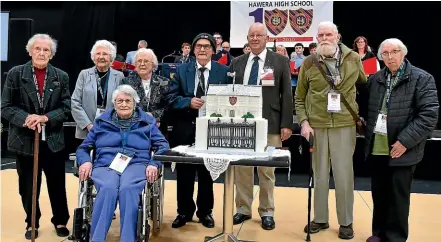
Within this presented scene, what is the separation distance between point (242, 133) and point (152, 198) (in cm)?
89

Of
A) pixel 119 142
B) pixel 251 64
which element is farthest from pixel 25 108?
pixel 251 64

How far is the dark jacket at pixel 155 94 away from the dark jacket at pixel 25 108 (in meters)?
0.54

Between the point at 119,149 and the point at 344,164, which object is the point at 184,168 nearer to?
the point at 119,149

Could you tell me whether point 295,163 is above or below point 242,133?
below

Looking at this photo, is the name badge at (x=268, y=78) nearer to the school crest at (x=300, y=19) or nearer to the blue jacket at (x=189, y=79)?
the blue jacket at (x=189, y=79)

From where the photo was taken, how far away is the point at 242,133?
9.34 feet

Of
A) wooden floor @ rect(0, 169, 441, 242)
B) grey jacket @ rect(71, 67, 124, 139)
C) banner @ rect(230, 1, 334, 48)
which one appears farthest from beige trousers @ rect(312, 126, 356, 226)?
banner @ rect(230, 1, 334, 48)

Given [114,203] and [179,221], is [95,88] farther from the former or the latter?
[179,221]

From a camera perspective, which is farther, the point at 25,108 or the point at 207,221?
the point at 207,221

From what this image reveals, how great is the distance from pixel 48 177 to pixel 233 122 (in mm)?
1523

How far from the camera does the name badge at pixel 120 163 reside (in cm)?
298

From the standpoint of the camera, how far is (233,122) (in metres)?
2.85

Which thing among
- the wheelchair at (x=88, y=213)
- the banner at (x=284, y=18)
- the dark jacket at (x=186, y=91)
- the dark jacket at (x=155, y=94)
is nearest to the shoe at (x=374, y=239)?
the dark jacket at (x=186, y=91)

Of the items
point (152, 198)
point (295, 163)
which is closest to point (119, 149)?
point (152, 198)
